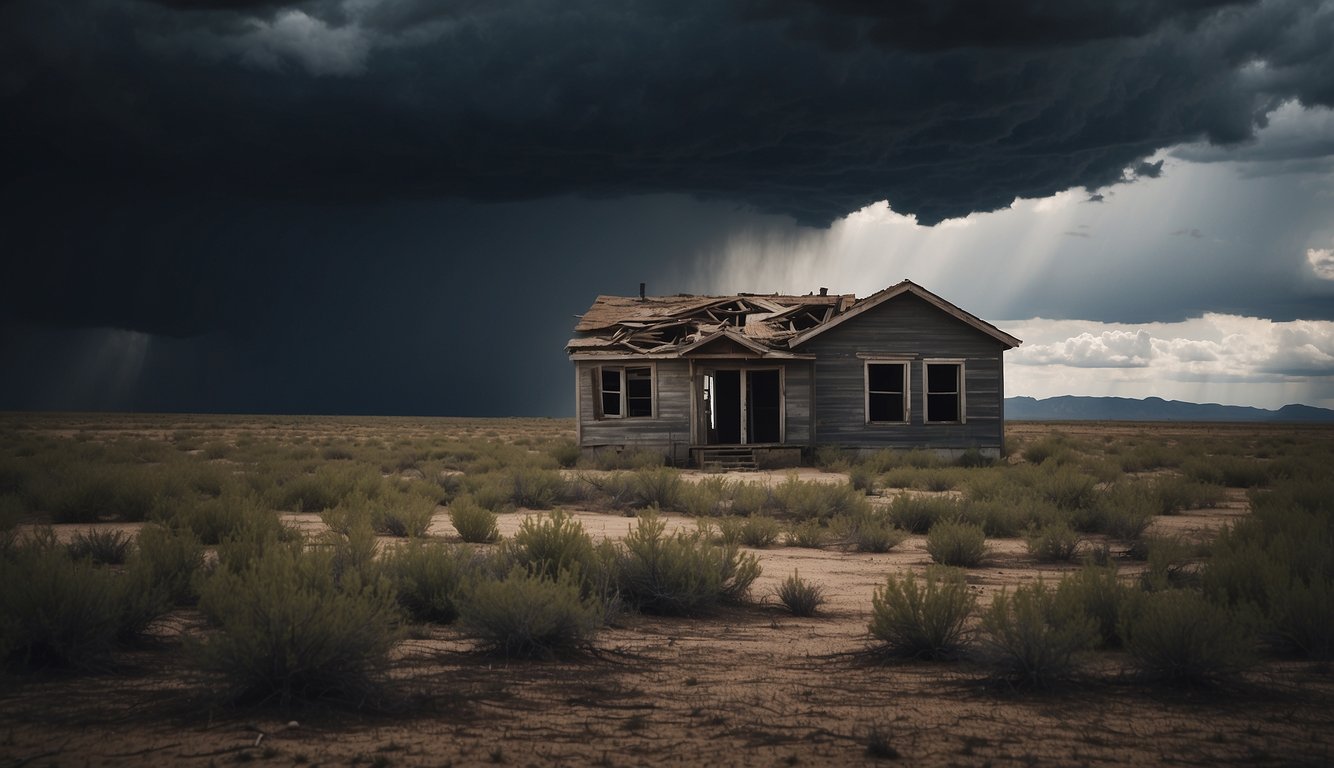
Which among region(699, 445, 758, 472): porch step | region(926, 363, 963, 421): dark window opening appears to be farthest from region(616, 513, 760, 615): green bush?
region(926, 363, 963, 421): dark window opening

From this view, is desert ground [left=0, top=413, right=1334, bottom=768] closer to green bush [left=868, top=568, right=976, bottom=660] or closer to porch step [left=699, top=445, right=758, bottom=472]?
green bush [left=868, top=568, right=976, bottom=660]

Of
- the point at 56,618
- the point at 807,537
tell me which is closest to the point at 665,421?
the point at 807,537

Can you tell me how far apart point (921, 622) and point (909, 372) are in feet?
65.7

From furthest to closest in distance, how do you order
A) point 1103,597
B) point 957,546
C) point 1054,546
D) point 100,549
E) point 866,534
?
point 866,534 → point 1054,546 → point 957,546 → point 100,549 → point 1103,597

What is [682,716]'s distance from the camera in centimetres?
509

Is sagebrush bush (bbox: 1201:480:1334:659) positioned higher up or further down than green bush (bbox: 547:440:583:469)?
further down

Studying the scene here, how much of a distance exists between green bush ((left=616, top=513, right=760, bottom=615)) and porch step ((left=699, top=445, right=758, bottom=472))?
16.0 m

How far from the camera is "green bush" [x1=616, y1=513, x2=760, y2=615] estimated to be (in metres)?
7.69

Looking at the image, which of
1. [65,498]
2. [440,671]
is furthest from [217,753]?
[65,498]

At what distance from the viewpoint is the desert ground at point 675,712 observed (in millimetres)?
4551

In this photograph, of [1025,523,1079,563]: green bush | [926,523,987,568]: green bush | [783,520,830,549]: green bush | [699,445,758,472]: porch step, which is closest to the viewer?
[926,523,987,568]: green bush

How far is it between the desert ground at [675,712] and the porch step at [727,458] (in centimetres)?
1726

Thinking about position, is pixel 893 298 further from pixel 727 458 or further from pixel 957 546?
pixel 957 546

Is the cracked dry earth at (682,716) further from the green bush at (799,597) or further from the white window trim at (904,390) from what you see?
the white window trim at (904,390)
